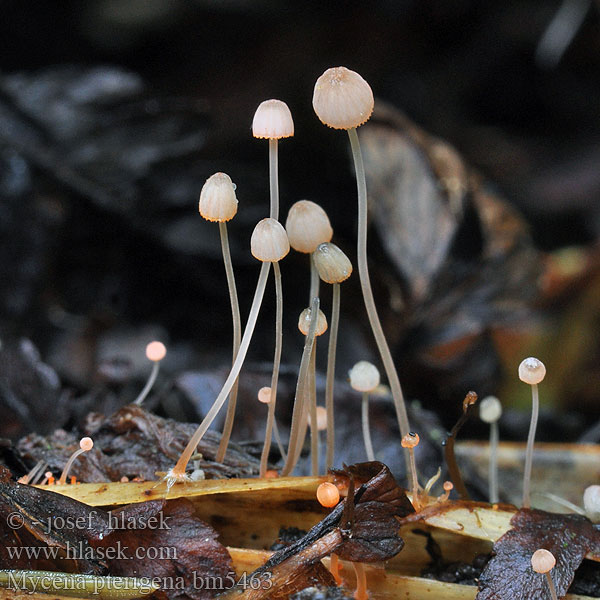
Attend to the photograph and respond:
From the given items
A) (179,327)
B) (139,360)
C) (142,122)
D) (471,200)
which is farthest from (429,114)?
(139,360)

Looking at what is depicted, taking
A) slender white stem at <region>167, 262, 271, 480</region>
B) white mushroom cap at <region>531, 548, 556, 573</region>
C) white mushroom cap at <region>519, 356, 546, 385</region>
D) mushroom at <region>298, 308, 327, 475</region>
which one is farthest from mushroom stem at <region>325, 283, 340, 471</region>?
white mushroom cap at <region>531, 548, 556, 573</region>

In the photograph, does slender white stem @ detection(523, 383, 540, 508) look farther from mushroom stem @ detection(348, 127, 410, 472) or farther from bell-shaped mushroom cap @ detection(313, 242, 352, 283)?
bell-shaped mushroom cap @ detection(313, 242, 352, 283)

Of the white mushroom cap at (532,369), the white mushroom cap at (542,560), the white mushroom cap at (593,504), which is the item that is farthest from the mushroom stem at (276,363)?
the white mushroom cap at (593,504)

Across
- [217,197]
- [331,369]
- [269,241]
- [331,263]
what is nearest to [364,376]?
[331,369]

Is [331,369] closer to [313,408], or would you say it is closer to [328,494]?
[313,408]

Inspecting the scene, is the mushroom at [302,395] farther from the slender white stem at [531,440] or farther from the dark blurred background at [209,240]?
the dark blurred background at [209,240]

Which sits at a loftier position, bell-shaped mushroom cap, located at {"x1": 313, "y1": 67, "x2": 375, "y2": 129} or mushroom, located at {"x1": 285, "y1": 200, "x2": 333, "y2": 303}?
bell-shaped mushroom cap, located at {"x1": 313, "y1": 67, "x2": 375, "y2": 129}
